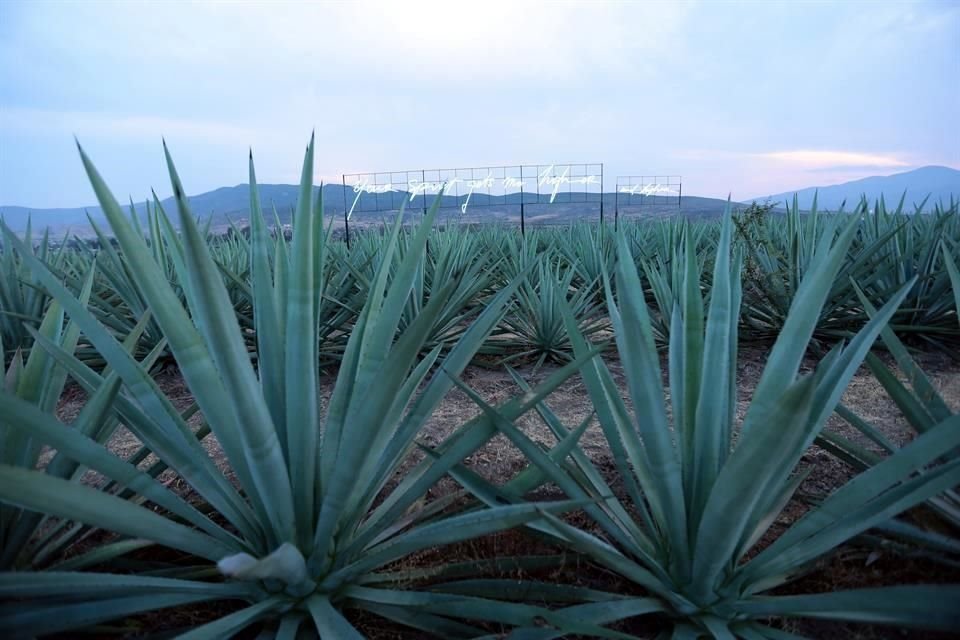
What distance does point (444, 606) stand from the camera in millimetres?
910

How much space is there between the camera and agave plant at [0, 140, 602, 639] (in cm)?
81

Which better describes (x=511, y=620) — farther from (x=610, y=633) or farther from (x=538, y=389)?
(x=538, y=389)

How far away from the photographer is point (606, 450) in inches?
75.3

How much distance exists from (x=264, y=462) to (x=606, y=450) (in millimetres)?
1315

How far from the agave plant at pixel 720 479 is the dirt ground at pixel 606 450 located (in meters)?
0.14

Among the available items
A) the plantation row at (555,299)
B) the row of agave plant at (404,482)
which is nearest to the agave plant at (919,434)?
the row of agave plant at (404,482)

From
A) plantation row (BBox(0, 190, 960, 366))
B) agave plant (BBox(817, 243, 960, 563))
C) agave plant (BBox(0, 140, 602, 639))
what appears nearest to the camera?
agave plant (BBox(0, 140, 602, 639))

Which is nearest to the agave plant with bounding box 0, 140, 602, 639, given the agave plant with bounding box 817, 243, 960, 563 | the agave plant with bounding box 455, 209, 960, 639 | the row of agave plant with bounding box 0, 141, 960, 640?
the row of agave plant with bounding box 0, 141, 960, 640

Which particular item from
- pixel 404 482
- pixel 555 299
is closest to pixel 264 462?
pixel 404 482

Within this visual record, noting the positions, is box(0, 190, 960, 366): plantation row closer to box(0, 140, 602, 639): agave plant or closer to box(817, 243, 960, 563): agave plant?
box(817, 243, 960, 563): agave plant

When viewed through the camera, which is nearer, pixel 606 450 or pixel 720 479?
pixel 720 479

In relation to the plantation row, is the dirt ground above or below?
below

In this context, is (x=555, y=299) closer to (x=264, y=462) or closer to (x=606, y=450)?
(x=606, y=450)

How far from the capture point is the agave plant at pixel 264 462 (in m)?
0.81
